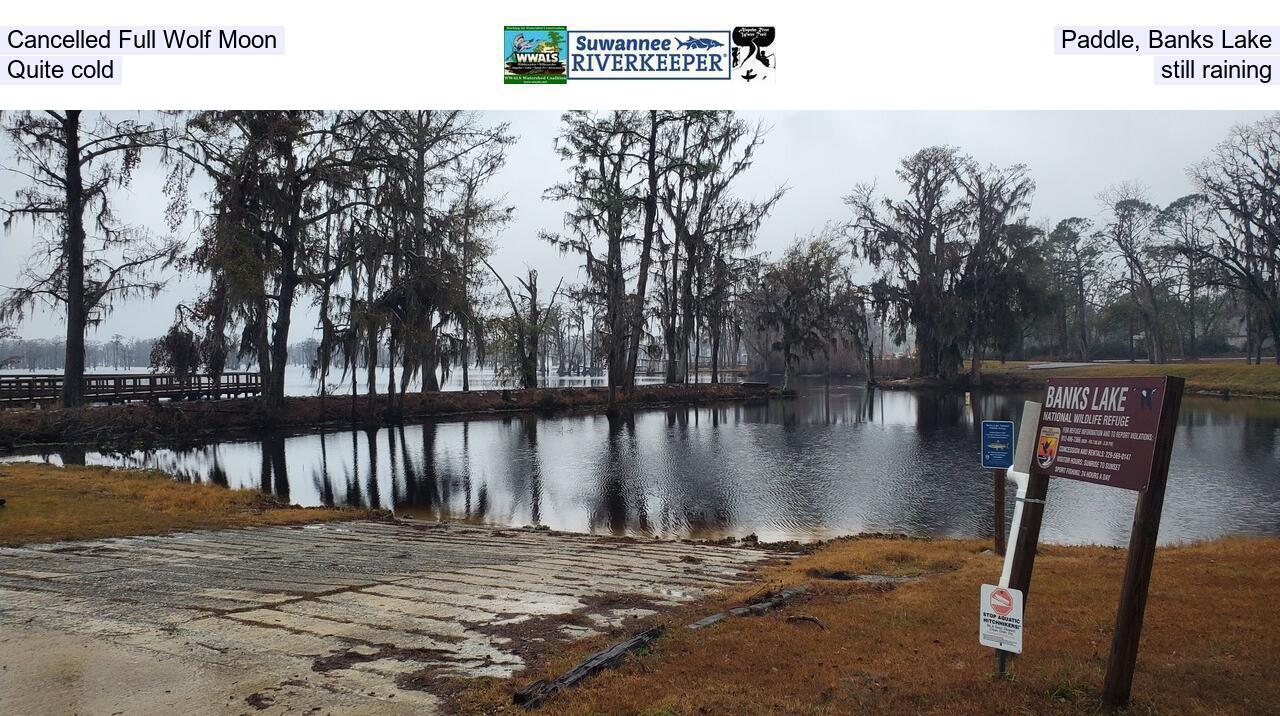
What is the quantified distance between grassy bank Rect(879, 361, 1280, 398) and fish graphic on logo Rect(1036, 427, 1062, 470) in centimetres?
3679

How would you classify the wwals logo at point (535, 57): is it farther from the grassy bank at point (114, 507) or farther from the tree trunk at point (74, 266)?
the tree trunk at point (74, 266)

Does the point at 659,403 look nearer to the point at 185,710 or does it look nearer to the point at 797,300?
the point at 797,300

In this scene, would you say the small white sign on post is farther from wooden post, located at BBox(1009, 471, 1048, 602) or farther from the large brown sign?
the large brown sign

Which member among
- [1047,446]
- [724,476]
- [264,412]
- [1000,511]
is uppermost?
[1047,446]

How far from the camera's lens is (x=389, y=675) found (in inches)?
205

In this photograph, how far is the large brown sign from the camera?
14.1 feet

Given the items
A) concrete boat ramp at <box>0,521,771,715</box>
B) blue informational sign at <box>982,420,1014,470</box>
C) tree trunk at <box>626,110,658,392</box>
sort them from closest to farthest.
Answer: concrete boat ramp at <box>0,521,771,715</box>
blue informational sign at <box>982,420,1014,470</box>
tree trunk at <box>626,110,658,392</box>

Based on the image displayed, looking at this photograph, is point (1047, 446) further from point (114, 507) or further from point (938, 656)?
point (114, 507)

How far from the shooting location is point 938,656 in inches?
216

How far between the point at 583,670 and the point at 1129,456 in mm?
3758

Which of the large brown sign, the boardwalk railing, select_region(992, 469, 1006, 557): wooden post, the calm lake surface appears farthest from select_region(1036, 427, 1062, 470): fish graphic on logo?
the boardwalk railing

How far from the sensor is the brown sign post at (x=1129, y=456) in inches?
167

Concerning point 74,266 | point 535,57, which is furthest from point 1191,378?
point 74,266

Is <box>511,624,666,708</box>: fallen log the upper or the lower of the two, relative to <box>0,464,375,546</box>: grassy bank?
upper
